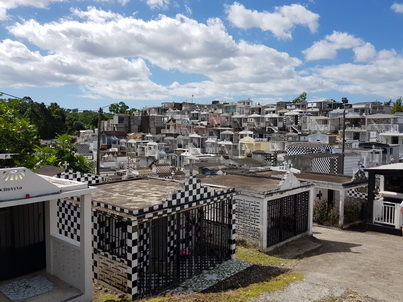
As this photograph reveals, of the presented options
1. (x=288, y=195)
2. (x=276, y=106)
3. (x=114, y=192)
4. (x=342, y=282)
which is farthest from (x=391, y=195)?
(x=276, y=106)

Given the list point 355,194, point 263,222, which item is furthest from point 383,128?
point 263,222

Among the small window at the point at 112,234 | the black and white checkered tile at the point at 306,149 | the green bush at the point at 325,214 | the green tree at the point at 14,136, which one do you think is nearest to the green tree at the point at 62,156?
the green tree at the point at 14,136

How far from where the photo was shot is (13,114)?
1648 cm

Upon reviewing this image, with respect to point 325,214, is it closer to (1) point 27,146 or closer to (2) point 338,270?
(2) point 338,270

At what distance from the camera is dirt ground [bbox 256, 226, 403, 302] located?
8523 mm

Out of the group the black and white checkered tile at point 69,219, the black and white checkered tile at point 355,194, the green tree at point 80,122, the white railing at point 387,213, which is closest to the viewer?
the black and white checkered tile at point 69,219

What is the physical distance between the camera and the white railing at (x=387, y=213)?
51.9ft

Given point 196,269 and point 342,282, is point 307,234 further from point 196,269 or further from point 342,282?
point 196,269

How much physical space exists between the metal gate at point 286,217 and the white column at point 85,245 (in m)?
6.98

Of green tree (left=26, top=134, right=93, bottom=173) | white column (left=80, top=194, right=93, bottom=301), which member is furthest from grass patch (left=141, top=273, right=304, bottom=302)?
green tree (left=26, top=134, right=93, bottom=173)

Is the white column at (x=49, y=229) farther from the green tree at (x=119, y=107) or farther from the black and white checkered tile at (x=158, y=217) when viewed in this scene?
the green tree at (x=119, y=107)

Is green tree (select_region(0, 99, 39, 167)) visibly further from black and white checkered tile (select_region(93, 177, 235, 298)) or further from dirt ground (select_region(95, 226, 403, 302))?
dirt ground (select_region(95, 226, 403, 302))

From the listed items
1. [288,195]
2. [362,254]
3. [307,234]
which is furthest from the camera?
[307,234]

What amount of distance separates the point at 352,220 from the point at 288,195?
609cm
